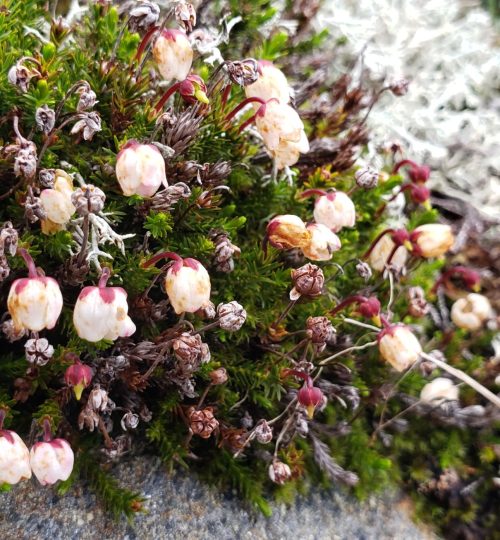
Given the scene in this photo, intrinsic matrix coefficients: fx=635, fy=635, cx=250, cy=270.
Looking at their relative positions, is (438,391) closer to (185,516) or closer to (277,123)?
(185,516)

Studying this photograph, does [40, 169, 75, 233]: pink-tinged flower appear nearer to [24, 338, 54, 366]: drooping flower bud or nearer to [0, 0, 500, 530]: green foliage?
[0, 0, 500, 530]: green foliage

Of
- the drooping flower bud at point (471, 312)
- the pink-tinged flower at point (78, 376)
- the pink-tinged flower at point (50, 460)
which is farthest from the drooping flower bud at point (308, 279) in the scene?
the drooping flower bud at point (471, 312)

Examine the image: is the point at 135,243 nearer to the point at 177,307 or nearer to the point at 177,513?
the point at 177,307

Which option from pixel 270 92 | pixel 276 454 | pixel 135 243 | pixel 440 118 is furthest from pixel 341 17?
pixel 276 454

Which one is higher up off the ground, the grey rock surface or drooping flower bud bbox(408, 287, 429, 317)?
drooping flower bud bbox(408, 287, 429, 317)

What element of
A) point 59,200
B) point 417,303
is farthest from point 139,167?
point 417,303

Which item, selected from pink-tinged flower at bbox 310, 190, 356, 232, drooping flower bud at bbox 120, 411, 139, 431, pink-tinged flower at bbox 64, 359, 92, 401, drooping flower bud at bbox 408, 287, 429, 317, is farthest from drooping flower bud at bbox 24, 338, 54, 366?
drooping flower bud at bbox 408, 287, 429, 317

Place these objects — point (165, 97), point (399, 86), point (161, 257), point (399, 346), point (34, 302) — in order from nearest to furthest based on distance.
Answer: point (34, 302) < point (161, 257) < point (165, 97) < point (399, 346) < point (399, 86)
